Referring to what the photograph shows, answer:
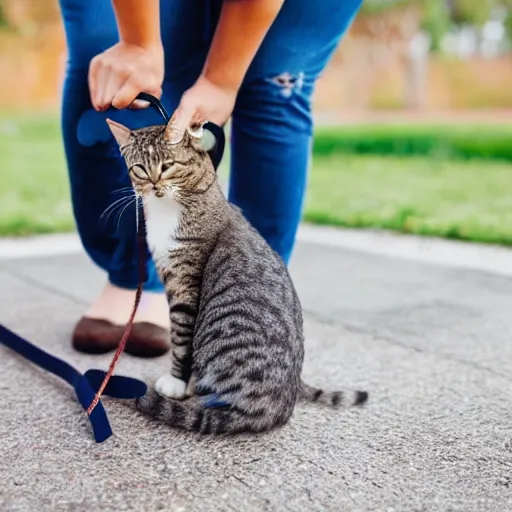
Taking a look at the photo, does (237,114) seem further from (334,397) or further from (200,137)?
(334,397)

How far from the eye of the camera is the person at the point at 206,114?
1.66m

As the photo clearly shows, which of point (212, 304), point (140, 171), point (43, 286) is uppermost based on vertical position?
point (140, 171)

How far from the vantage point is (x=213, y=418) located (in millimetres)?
1329

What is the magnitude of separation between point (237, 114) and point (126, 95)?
0.46 m

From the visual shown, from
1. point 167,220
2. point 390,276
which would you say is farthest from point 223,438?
point 390,276

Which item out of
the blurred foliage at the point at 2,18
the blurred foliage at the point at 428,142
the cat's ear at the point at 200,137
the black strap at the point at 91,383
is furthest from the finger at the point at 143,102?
the blurred foliage at the point at 2,18

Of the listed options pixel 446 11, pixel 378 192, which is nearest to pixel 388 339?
pixel 378 192

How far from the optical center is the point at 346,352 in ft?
6.10

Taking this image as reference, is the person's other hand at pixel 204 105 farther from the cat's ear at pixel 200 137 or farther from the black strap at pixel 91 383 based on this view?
the black strap at pixel 91 383

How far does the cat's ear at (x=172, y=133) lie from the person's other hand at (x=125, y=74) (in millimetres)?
90

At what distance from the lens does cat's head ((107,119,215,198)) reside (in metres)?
1.45

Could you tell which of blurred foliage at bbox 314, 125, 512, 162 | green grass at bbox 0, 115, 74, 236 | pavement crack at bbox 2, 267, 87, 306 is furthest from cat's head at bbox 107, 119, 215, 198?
blurred foliage at bbox 314, 125, 512, 162

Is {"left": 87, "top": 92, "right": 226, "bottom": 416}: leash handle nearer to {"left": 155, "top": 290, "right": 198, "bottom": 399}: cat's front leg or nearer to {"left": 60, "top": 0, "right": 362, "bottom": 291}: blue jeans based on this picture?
{"left": 155, "top": 290, "right": 198, "bottom": 399}: cat's front leg

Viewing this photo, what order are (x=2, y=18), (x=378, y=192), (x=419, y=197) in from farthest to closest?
(x=2, y=18), (x=378, y=192), (x=419, y=197)
